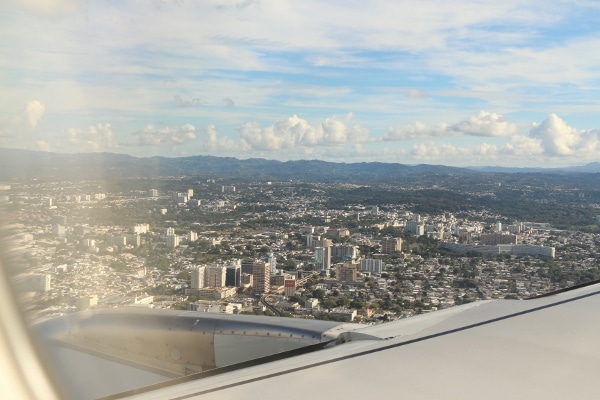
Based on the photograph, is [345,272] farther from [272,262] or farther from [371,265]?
[272,262]

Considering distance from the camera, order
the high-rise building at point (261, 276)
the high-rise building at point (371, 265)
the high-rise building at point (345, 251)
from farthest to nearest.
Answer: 1. the high-rise building at point (345, 251)
2. the high-rise building at point (371, 265)
3. the high-rise building at point (261, 276)

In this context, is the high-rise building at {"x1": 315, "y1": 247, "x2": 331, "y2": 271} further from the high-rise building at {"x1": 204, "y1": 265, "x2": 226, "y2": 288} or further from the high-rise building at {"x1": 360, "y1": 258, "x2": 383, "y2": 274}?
the high-rise building at {"x1": 204, "y1": 265, "x2": 226, "y2": 288}

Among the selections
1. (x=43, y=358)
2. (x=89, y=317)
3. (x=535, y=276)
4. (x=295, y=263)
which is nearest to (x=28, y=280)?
(x=43, y=358)

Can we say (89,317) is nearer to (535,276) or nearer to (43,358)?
(43,358)

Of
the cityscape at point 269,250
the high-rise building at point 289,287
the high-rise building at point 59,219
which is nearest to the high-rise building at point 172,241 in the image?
the cityscape at point 269,250

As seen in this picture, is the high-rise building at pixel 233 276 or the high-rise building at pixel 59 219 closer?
the high-rise building at pixel 59 219

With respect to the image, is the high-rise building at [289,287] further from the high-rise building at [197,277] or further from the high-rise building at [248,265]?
the high-rise building at [197,277]

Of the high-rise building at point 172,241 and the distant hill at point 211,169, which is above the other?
the distant hill at point 211,169

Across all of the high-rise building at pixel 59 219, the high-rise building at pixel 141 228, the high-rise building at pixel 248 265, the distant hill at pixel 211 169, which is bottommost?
the high-rise building at pixel 248 265
